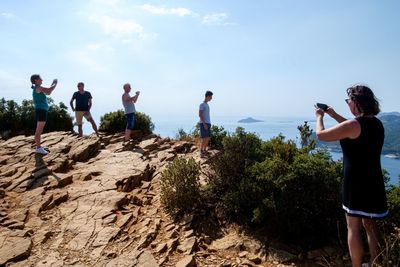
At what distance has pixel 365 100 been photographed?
3928 mm

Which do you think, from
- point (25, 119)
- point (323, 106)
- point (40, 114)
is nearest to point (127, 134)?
point (40, 114)

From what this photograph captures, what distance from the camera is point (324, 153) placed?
660cm

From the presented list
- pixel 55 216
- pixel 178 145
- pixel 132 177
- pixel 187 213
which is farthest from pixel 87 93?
pixel 187 213

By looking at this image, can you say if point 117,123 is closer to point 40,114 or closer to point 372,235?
point 40,114

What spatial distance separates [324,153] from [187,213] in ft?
9.89

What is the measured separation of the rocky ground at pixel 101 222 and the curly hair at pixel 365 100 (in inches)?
80.9

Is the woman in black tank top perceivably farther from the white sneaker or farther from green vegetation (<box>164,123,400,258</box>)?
the white sneaker

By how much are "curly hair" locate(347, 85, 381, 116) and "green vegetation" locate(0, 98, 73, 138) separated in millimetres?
14168

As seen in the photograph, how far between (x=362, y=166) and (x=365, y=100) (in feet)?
2.56

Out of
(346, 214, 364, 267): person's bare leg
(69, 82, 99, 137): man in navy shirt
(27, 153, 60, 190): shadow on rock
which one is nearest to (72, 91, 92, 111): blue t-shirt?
(69, 82, 99, 137): man in navy shirt

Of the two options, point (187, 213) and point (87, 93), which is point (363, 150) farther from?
point (87, 93)

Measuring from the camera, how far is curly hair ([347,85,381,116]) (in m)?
3.92

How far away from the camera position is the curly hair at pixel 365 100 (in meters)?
3.92

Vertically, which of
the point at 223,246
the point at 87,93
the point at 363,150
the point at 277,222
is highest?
the point at 87,93
